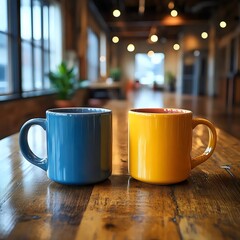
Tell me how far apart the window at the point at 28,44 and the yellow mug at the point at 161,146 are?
4.79 meters

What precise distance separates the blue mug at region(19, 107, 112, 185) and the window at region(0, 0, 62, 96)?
474 cm

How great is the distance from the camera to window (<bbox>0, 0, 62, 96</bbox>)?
534 centimetres

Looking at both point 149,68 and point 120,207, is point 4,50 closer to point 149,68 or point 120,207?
point 120,207

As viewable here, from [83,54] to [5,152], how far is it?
8.67 m

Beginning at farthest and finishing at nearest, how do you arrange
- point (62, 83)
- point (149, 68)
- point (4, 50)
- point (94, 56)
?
point (149, 68) < point (94, 56) < point (62, 83) < point (4, 50)

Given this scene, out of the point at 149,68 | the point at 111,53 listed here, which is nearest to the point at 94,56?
the point at 111,53

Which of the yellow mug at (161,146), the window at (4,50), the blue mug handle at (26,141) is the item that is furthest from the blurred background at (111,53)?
the yellow mug at (161,146)

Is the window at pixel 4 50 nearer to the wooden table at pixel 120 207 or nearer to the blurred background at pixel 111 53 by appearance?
the blurred background at pixel 111 53

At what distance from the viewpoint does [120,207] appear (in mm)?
602

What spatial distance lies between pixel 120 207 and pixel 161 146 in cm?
16

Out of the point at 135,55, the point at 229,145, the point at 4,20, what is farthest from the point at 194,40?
the point at 229,145

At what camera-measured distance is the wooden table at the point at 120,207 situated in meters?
0.50

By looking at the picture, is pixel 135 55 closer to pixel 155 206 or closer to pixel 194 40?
pixel 194 40

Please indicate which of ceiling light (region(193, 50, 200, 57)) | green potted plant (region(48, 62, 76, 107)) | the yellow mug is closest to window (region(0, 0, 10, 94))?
green potted plant (region(48, 62, 76, 107))
